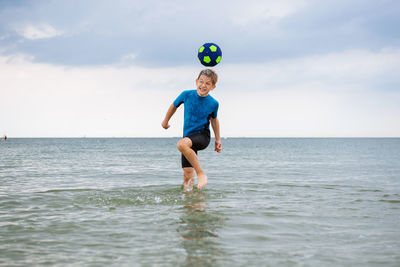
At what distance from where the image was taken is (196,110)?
247 inches

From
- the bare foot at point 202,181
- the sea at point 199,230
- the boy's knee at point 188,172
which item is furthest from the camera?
the boy's knee at point 188,172

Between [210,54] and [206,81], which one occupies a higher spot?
[210,54]

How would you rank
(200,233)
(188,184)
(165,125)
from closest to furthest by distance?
(200,233) → (165,125) → (188,184)

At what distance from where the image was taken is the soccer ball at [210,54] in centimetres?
635

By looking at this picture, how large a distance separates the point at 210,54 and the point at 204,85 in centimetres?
62

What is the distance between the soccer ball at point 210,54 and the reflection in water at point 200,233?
2495 mm

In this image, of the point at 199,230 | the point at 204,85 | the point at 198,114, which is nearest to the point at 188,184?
the point at 198,114

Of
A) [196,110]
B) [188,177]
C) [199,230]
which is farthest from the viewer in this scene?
[188,177]

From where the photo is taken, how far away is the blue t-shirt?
20.5ft

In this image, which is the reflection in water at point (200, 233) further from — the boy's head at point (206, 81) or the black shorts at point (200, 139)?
the boy's head at point (206, 81)

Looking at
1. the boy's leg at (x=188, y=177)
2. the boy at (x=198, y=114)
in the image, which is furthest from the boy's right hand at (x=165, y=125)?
the boy's leg at (x=188, y=177)

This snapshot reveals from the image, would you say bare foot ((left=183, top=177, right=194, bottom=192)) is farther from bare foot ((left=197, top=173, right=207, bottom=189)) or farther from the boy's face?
the boy's face

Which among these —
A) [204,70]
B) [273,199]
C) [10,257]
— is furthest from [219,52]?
[10,257]

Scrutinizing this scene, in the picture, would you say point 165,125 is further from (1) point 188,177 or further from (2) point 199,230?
(2) point 199,230
